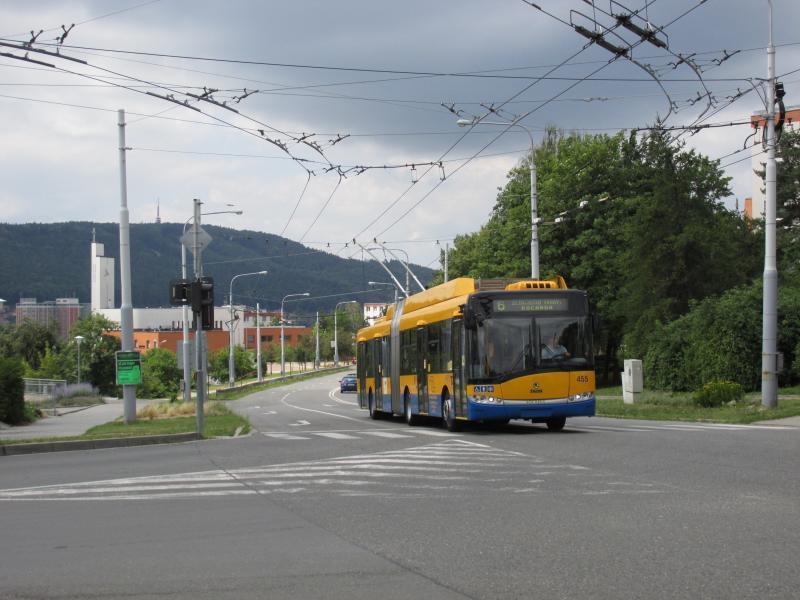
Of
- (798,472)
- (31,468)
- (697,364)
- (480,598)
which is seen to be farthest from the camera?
(697,364)

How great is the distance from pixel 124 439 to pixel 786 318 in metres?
24.9

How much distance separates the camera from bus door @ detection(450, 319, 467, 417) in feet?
72.6

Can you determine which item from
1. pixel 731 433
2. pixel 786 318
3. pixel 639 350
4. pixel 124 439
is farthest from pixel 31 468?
pixel 639 350

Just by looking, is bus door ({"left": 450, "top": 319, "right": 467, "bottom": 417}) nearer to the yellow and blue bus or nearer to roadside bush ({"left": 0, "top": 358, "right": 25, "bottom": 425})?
the yellow and blue bus

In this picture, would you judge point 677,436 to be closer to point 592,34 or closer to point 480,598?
point 592,34

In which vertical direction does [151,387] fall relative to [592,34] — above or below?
Result: below

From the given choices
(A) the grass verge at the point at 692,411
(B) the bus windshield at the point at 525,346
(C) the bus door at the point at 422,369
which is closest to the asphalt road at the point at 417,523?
(B) the bus windshield at the point at 525,346

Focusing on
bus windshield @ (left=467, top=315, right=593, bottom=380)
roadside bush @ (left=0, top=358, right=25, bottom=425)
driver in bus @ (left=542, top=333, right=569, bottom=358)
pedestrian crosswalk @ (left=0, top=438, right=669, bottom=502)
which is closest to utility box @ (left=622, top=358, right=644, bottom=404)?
bus windshield @ (left=467, top=315, right=593, bottom=380)

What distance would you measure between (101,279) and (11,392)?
158374 mm

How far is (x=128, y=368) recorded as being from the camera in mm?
29156

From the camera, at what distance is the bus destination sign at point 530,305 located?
71.4 feet

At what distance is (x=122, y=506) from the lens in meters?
12.0

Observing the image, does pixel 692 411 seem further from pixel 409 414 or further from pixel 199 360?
pixel 199 360

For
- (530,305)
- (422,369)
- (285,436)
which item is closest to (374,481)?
(530,305)
